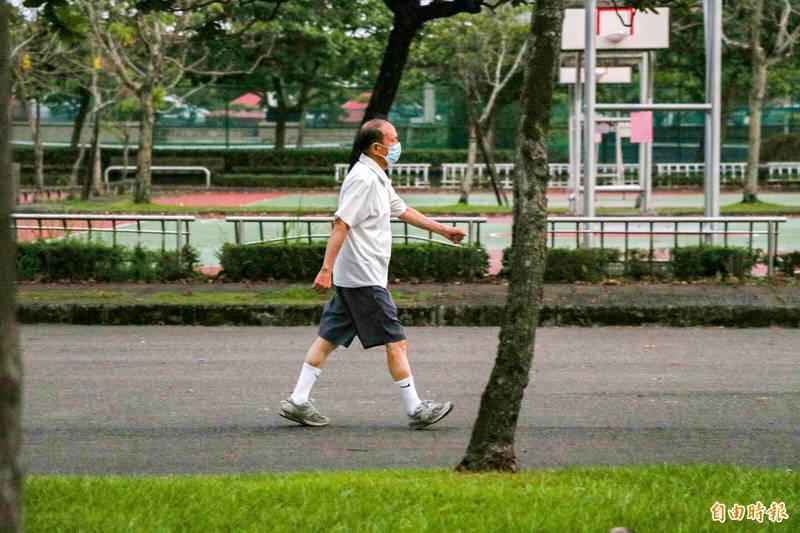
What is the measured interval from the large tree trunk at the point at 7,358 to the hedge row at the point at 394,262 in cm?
1068

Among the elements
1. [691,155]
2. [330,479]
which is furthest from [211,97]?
[330,479]

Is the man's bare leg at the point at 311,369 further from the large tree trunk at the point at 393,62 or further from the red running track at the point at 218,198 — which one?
the red running track at the point at 218,198

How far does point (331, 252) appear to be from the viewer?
7090mm

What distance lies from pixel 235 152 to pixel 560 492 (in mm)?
38977

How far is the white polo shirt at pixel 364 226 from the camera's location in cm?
720

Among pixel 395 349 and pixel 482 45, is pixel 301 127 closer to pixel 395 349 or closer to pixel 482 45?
pixel 482 45

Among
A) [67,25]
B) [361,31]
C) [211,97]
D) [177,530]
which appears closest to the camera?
[177,530]

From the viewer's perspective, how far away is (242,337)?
37.0 ft

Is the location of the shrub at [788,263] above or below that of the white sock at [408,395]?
above

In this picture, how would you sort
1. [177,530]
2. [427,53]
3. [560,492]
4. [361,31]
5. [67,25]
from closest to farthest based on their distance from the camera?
[177,530] < [560,492] < [67,25] < [427,53] < [361,31]

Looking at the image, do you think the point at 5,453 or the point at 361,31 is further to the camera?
the point at 361,31

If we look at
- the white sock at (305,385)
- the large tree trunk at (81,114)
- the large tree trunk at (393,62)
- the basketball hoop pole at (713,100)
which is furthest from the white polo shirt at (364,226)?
the large tree trunk at (81,114)

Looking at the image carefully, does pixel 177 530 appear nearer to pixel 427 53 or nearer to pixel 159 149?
pixel 427 53

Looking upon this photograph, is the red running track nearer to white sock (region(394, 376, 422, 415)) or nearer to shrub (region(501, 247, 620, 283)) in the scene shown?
shrub (region(501, 247, 620, 283))
